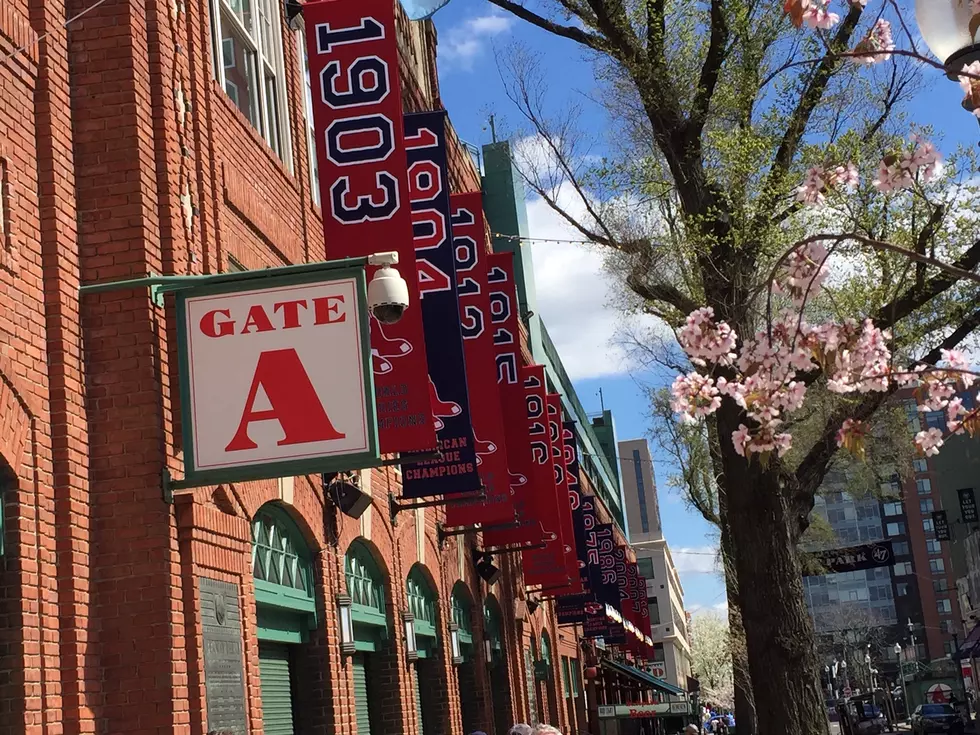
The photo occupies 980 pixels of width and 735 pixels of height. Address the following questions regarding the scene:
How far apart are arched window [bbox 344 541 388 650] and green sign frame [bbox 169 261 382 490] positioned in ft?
16.9

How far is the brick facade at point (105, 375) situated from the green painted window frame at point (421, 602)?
6.85m

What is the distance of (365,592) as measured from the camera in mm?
14047

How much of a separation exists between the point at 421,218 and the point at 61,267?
225 inches

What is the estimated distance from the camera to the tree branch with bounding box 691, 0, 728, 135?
13.6 metres

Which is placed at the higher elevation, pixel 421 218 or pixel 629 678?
pixel 421 218

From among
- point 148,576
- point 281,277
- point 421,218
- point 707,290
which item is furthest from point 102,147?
point 707,290

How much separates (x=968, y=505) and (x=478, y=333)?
57.2m

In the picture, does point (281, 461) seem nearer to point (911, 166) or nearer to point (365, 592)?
point (911, 166)

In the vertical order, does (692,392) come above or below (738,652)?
above

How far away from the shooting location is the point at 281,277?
8164 mm

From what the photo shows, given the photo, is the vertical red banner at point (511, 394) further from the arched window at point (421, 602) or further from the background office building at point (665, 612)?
the background office building at point (665, 612)

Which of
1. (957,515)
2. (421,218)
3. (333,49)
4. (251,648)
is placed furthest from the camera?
(957,515)

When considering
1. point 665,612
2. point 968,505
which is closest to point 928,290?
point 968,505

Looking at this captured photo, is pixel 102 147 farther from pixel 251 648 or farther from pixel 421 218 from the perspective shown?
pixel 421 218
